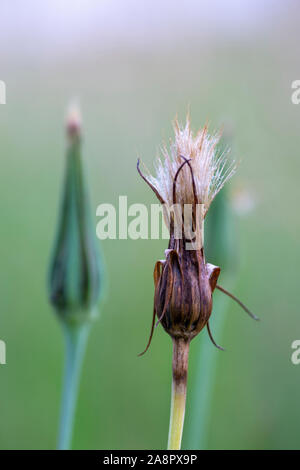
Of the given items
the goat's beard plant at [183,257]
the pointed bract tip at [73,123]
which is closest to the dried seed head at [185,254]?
the goat's beard plant at [183,257]

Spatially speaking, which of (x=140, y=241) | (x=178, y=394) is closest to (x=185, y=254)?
(x=178, y=394)

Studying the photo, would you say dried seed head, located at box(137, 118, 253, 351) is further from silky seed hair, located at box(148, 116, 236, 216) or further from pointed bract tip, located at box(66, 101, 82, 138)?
pointed bract tip, located at box(66, 101, 82, 138)

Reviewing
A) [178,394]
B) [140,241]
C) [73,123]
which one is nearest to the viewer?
[178,394]

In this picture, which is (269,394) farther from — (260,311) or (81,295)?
(81,295)

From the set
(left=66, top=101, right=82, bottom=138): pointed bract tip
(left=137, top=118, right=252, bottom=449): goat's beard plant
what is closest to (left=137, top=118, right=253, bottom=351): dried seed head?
(left=137, top=118, right=252, bottom=449): goat's beard plant

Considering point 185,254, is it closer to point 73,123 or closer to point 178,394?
point 178,394
